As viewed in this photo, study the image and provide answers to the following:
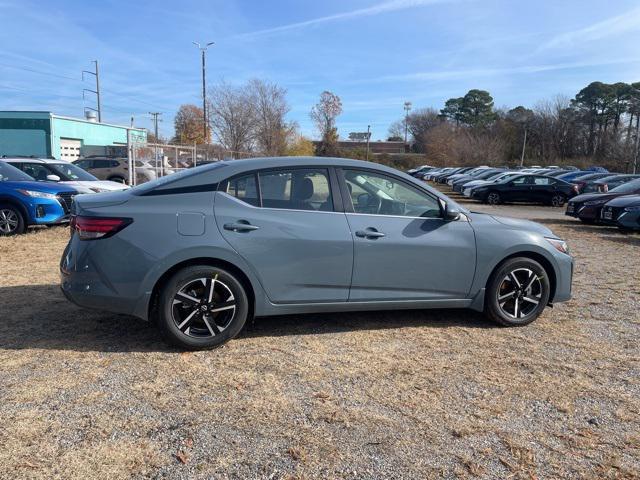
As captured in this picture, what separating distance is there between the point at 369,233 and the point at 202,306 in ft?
5.00

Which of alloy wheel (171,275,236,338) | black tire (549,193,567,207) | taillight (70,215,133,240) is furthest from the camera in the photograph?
black tire (549,193,567,207)

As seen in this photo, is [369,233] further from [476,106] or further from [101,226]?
[476,106]

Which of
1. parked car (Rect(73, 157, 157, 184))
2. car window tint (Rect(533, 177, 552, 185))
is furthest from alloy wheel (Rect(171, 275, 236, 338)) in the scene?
car window tint (Rect(533, 177, 552, 185))

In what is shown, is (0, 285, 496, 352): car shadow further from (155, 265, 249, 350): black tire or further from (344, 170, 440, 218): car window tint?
(344, 170, 440, 218): car window tint

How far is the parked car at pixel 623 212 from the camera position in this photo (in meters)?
12.1

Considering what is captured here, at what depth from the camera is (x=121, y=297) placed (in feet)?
13.0

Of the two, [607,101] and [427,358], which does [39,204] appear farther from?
[607,101]

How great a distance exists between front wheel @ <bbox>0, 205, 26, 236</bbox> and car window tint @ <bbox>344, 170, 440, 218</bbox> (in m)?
7.90

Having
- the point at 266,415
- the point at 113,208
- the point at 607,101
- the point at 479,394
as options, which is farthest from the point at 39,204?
the point at 607,101

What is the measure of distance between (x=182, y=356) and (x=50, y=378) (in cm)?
93

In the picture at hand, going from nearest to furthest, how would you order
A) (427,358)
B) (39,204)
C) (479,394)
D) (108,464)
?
(108,464) < (479,394) < (427,358) < (39,204)

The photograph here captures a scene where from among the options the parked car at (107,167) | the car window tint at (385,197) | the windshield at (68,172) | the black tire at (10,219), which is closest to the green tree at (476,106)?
the parked car at (107,167)

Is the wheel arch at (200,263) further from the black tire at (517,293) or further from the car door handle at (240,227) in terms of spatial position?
the black tire at (517,293)

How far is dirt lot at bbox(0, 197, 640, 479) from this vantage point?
2.70 m
